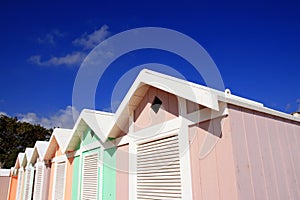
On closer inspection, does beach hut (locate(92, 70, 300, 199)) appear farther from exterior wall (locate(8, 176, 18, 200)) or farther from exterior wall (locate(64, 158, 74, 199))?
exterior wall (locate(8, 176, 18, 200))

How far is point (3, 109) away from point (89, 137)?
1141 inches

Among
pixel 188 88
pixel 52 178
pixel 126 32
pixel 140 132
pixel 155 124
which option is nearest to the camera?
pixel 188 88

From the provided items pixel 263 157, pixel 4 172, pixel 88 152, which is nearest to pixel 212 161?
pixel 263 157

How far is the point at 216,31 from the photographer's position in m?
7.87

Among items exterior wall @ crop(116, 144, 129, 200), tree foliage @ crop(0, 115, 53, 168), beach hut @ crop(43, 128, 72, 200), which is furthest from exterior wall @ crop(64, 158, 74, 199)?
tree foliage @ crop(0, 115, 53, 168)

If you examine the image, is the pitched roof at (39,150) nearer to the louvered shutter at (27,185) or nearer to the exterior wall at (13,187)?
the louvered shutter at (27,185)

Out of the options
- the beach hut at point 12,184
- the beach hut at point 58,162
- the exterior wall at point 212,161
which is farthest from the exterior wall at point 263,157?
the beach hut at point 12,184

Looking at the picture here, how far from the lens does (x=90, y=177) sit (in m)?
7.45

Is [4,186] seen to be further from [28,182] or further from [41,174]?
[41,174]

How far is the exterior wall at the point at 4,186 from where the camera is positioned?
60.4 feet

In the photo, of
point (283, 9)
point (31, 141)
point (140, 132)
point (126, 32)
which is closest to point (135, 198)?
point (140, 132)

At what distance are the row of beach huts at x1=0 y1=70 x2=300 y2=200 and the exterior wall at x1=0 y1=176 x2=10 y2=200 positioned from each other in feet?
48.0

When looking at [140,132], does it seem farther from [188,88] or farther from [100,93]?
[188,88]

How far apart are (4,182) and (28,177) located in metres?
6.05
